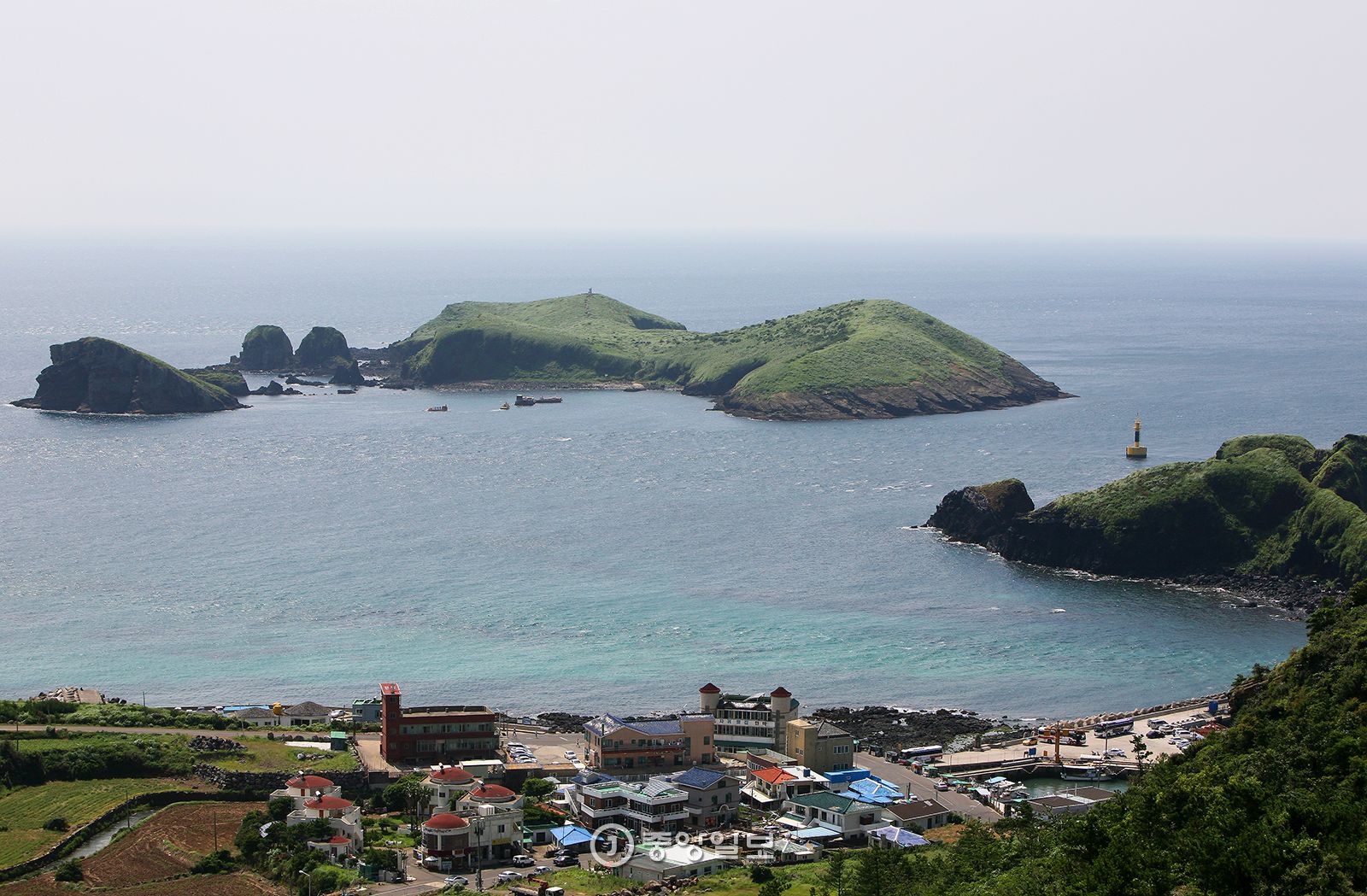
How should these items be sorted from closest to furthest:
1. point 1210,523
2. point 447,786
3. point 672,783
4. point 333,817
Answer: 1. point 333,817
2. point 447,786
3. point 672,783
4. point 1210,523

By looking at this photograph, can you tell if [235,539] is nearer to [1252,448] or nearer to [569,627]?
[569,627]

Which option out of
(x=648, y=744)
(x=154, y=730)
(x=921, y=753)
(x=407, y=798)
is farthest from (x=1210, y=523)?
(x=154, y=730)

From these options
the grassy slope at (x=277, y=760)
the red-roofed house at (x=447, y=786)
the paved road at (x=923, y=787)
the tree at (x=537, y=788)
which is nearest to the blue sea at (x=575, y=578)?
the grassy slope at (x=277, y=760)

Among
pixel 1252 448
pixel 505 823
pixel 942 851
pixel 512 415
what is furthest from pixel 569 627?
pixel 512 415

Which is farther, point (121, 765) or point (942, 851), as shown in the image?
point (121, 765)

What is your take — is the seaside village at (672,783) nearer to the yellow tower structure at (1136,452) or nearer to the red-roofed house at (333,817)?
the red-roofed house at (333,817)

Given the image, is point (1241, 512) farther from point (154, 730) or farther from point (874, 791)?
point (154, 730)

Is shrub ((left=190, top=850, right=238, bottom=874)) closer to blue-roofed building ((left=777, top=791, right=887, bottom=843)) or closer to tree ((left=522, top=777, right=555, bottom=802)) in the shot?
tree ((left=522, top=777, right=555, bottom=802))
